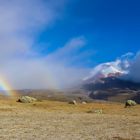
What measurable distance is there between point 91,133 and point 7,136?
25.7 feet

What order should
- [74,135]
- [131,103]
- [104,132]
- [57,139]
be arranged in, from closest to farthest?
[57,139]
[74,135]
[104,132]
[131,103]

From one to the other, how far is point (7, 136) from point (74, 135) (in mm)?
5776

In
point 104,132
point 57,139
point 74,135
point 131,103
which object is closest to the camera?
point 57,139

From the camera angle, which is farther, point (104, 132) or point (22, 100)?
point (22, 100)

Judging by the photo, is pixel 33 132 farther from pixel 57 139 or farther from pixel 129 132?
pixel 129 132

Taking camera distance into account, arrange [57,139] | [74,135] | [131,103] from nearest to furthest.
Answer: [57,139] → [74,135] → [131,103]

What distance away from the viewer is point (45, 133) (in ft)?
111

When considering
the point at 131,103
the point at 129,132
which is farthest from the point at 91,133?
the point at 131,103

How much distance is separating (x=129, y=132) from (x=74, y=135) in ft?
20.2

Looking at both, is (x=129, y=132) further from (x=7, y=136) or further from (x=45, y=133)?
(x=7, y=136)

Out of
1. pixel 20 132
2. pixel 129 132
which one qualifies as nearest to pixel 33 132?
pixel 20 132

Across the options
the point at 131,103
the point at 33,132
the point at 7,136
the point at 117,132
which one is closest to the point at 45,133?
the point at 33,132

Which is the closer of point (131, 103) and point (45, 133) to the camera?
point (45, 133)

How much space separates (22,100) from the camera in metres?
113
